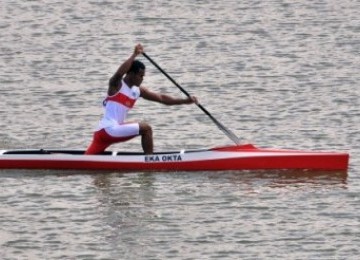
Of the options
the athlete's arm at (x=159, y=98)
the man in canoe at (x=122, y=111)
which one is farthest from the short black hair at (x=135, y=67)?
the athlete's arm at (x=159, y=98)

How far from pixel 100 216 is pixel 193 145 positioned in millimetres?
4924

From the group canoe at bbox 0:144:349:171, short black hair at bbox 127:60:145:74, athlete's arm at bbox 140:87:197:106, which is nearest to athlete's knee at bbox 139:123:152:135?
canoe at bbox 0:144:349:171

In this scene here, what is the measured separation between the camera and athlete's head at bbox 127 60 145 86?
28578 mm

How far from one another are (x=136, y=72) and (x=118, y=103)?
612mm

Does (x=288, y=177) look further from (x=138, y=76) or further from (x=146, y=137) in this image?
(x=138, y=76)

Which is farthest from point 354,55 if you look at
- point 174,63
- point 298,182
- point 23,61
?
point 298,182

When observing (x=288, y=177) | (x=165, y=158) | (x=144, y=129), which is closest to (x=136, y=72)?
(x=144, y=129)

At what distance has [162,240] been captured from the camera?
24.8 m

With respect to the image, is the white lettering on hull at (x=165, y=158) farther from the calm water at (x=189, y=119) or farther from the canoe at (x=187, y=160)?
the calm water at (x=189, y=119)

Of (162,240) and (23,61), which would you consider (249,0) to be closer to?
(23,61)

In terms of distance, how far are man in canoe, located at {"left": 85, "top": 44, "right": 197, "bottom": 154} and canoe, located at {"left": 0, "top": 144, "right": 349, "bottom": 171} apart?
218 mm

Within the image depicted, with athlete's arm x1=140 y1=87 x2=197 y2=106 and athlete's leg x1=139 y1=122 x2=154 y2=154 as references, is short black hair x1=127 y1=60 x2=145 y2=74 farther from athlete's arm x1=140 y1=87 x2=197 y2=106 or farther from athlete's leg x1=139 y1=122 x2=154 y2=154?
athlete's leg x1=139 y1=122 x2=154 y2=154

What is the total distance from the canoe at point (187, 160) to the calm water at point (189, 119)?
170 millimetres

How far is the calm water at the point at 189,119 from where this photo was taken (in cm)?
2505
